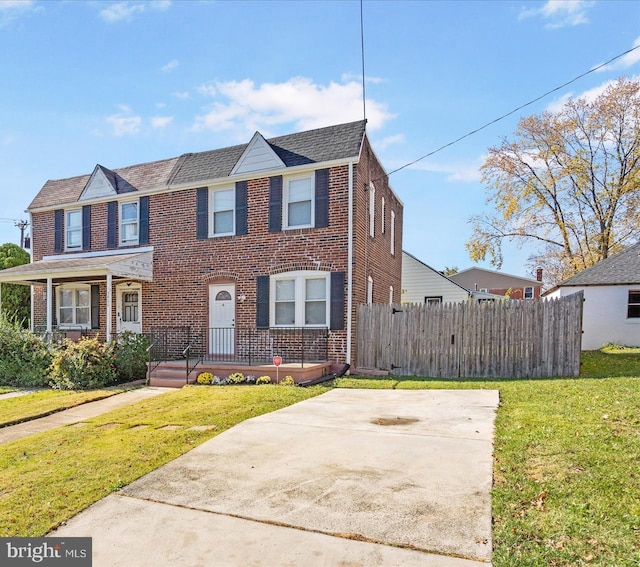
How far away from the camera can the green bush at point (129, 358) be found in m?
11.6

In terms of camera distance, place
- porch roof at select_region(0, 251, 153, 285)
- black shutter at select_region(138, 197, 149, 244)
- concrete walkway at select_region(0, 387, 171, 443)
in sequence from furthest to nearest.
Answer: black shutter at select_region(138, 197, 149, 244)
porch roof at select_region(0, 251, 153, 285)
concrete walkway at select_region(0, 387, 171, 443)

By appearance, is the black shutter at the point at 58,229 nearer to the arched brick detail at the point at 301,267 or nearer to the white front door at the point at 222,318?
the white front door at the point at 222,318

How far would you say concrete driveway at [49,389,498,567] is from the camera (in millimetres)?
2898

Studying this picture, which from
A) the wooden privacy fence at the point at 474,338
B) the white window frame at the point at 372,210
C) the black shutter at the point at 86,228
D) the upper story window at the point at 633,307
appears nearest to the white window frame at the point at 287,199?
the white window frame at the point at 372,210

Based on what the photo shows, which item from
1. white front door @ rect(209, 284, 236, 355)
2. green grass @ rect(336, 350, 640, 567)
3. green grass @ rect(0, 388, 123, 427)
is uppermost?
white front door @ rect(209, 284, 236, 355)

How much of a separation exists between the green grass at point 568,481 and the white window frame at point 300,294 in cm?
557

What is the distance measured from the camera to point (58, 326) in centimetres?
1562

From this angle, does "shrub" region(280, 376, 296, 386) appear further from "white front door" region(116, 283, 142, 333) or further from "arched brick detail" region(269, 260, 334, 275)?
"white front door" region(116, 283, 142, 333)

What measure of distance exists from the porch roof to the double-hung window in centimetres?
72

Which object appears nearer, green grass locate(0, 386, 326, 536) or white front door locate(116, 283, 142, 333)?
green grass locate(0, 386, 326, 536)

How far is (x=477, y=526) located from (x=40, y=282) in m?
16.8

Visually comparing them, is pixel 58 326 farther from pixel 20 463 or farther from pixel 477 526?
pixel 477 526

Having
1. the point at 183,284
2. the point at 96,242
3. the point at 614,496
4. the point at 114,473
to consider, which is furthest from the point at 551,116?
the point at 114,473

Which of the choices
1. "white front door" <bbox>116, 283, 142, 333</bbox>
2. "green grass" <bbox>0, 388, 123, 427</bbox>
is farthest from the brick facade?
"green grass" <bbox>0, 388, 123, 427</bbox>
